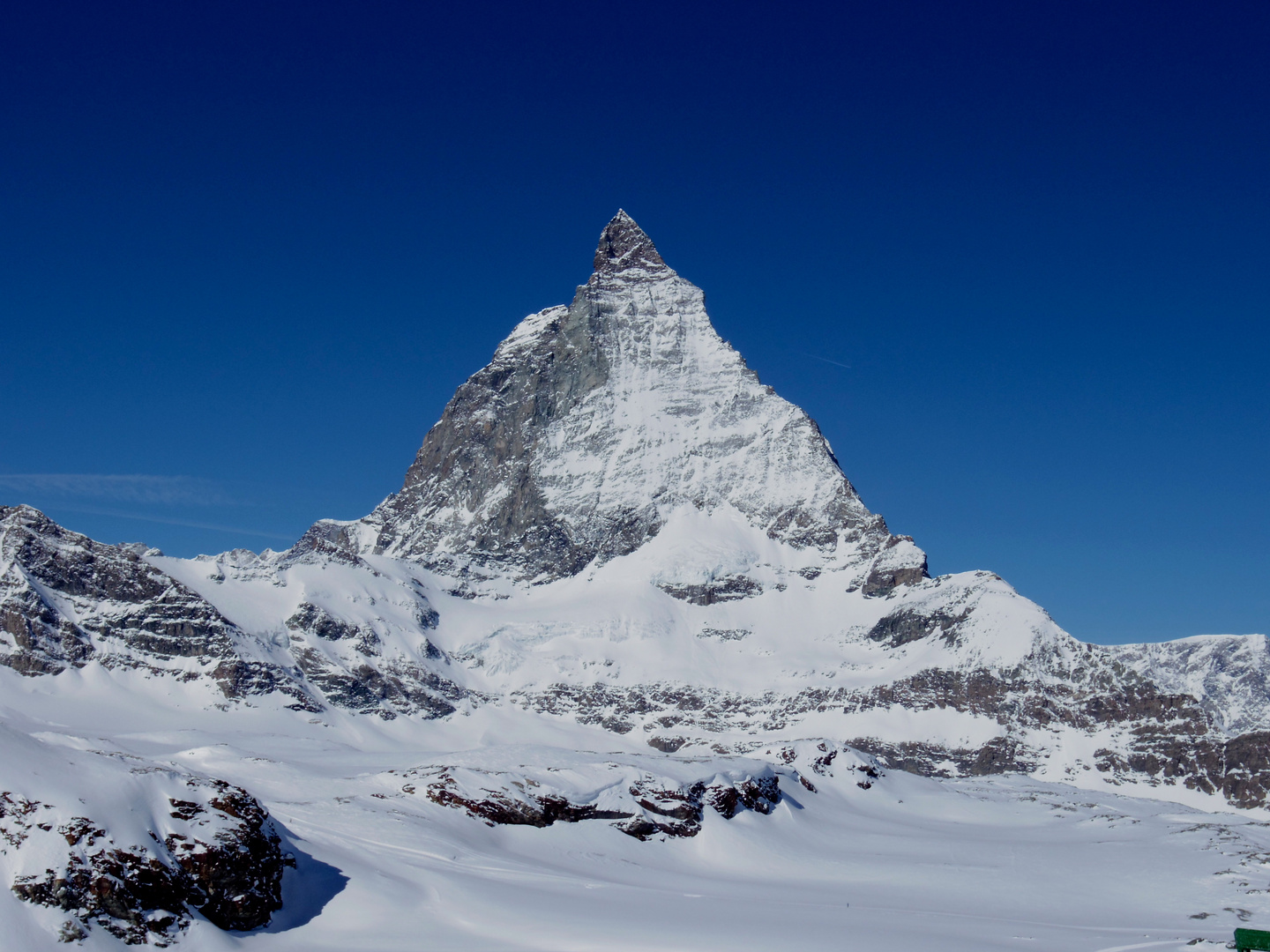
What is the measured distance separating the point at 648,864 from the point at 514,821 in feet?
25.2

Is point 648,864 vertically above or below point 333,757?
below

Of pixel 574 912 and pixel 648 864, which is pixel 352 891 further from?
pixel 648 864

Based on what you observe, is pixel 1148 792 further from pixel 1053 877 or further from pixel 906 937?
pixel 906 937

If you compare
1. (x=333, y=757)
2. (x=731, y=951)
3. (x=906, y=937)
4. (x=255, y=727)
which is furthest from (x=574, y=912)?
(x=255, y=727)

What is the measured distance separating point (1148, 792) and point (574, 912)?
181m

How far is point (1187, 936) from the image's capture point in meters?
49.8

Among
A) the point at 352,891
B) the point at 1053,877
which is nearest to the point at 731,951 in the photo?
the point at 352,891

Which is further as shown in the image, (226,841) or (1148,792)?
(1148,792)

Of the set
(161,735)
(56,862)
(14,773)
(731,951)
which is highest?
(161,735)

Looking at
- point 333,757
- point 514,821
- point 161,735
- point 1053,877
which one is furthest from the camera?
point 161,735

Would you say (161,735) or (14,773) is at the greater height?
(161,735)

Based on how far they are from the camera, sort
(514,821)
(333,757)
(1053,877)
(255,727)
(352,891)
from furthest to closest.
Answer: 1. (255,727)
2. (333,757)
3. (1053,877)
4. (514,821)
5. (352,891)

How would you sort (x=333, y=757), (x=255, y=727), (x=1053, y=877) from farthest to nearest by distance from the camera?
(x=255, y=727)
(x=333, y=757)
(x=1053, y=877)

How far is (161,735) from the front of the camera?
14712 cm
